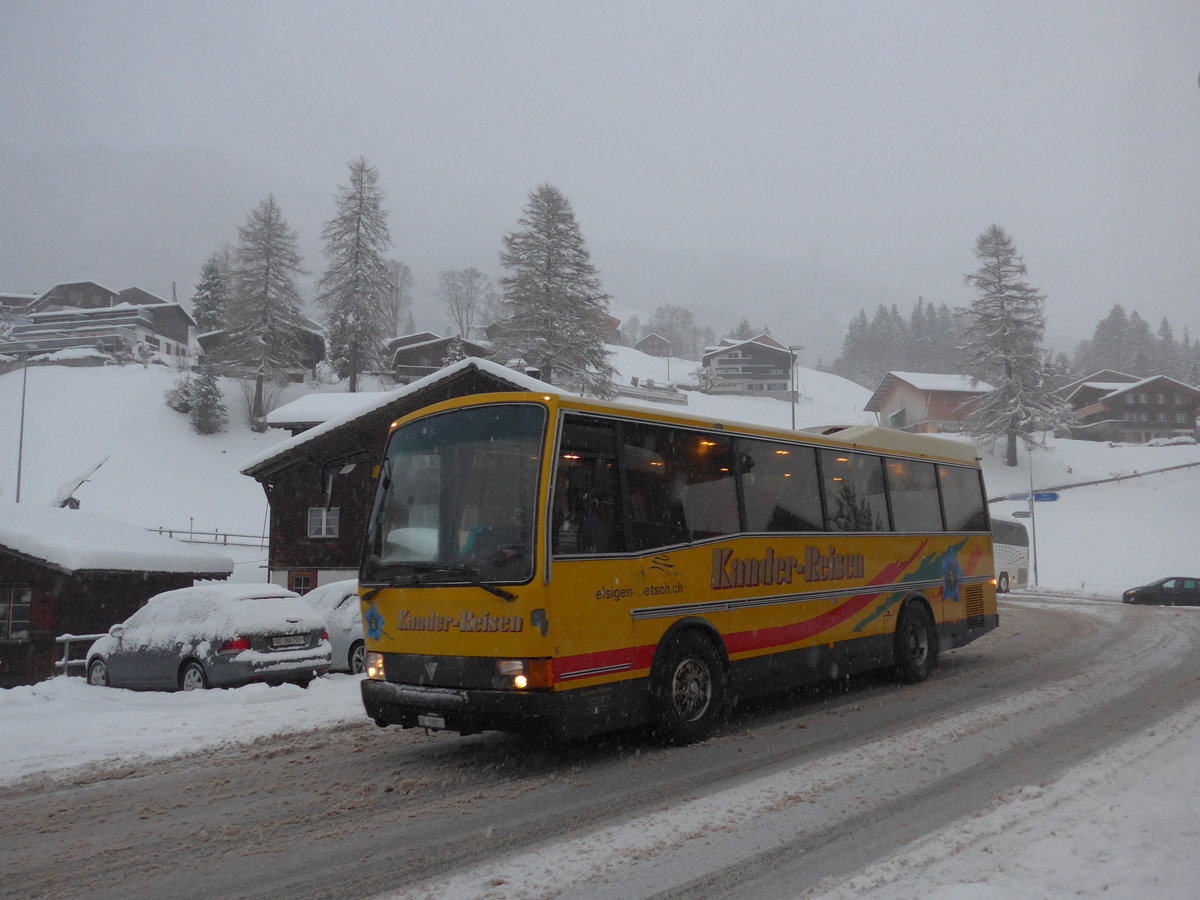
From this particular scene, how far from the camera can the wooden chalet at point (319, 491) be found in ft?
90.2

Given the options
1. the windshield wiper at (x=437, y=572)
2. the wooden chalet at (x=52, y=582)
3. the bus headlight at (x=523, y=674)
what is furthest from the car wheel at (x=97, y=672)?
the bus headlight at (x=523, y=674)

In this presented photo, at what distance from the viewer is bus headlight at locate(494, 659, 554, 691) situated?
6.40 metres

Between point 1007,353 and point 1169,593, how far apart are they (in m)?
31.4

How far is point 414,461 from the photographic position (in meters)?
7.70

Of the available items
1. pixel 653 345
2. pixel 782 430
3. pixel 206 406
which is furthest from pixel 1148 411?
pixel 782 430

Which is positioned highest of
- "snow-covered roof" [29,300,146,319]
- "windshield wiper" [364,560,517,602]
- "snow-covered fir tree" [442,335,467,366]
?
"snow-covered roof" [29,300,146,319]

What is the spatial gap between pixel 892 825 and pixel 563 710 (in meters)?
2.45

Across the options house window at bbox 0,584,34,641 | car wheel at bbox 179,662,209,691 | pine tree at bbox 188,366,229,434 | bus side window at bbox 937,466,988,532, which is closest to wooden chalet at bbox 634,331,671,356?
pine tree at bbox 188,366,229,434

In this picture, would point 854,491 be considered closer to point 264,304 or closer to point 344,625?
point 344,625

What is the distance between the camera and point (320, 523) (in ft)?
98.7

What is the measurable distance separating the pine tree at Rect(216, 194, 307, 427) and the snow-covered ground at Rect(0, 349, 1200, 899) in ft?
13.9

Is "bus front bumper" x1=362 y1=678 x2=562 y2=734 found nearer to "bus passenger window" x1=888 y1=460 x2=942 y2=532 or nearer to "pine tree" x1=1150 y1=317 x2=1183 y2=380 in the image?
"bus passenger window" x1=888 y1=460 x2=942 y2=532

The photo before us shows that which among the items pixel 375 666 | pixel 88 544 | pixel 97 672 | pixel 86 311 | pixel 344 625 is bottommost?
pixel 97 672

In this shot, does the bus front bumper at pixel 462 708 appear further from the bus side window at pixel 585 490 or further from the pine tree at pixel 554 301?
the pine tree at pixel 554 301
